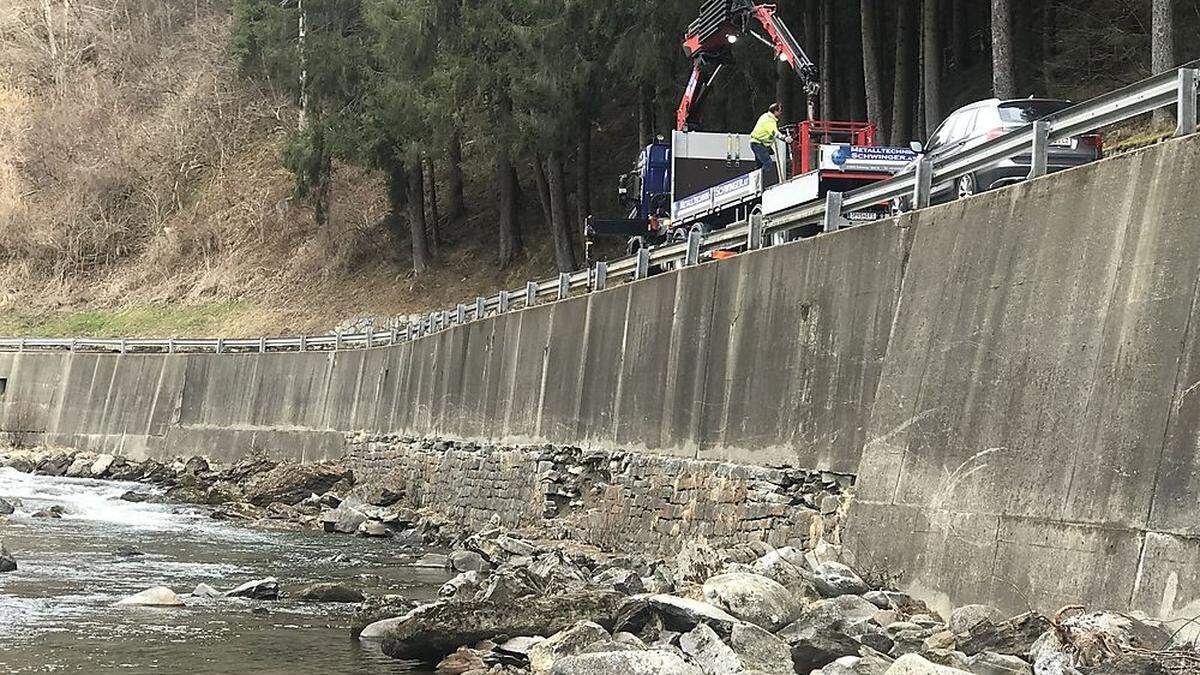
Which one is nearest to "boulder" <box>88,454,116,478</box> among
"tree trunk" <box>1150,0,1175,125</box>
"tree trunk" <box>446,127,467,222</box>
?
"tree trunk" <box>446,127,467,222</box>

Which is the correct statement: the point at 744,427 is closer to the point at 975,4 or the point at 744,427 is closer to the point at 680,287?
the point at 680,287

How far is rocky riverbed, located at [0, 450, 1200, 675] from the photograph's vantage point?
7.91 metres

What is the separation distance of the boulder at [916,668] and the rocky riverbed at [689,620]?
0.01m

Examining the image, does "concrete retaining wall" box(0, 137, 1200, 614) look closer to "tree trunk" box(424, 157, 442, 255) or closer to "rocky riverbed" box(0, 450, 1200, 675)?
"rocky riverbed" box(0, 450, 1200, 675)

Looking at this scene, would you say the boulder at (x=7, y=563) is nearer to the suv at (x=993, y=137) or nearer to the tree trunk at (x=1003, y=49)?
the suv at (x=993, y=137)

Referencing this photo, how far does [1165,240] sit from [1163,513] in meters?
1.79

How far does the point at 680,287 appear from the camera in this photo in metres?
16.9

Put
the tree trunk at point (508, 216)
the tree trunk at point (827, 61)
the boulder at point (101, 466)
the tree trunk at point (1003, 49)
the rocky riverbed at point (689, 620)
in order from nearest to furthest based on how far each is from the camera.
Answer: the rocky riverbed at point (689, 620) → the tree trunk at point (1003, 49) → the tree trunk at point (827, 61) → the boulder at point (101, 466) → the tree trunk at point (508, 216)

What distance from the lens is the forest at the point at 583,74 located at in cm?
2988

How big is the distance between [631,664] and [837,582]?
3.07m

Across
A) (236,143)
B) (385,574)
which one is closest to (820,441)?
(385,574)

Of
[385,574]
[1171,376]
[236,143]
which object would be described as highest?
[236,143]

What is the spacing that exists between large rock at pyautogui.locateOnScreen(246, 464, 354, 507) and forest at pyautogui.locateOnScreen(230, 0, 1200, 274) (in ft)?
33.4

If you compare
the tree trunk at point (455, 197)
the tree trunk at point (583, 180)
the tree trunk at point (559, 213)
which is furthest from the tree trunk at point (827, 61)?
the tree trunk at point (455, 197)
